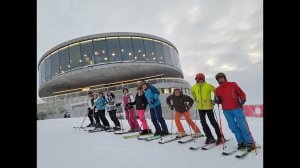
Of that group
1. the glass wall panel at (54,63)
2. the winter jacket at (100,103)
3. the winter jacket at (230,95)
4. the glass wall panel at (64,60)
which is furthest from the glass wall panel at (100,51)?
the winter jacket at (230,95)

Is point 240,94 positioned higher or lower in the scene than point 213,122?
higher

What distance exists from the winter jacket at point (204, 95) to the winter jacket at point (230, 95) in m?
0.48

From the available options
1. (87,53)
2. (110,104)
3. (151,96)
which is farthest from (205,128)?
(87,53)

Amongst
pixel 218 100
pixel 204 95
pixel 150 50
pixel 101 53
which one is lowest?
pixel 218 100

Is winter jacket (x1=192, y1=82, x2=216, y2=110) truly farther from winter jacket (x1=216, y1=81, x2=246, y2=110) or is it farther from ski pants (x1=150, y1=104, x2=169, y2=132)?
ski pants (x1=150, y1=104, x2=169, y2=132)

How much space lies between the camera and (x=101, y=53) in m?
30.9

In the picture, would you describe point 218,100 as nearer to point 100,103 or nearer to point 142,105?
point 142,105

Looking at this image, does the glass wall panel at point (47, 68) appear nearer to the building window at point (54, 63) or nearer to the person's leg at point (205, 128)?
the building window at point (54, 63)

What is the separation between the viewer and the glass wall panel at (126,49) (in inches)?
1239

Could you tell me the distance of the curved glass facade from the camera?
3092cm

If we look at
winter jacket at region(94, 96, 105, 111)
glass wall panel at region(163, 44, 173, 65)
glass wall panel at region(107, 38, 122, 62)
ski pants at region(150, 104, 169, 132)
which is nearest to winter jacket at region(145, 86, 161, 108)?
ski pants at region(150, 104, 169, 132)

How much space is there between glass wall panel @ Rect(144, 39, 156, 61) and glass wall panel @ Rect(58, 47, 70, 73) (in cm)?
1186

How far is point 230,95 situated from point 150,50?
30.0 metres
